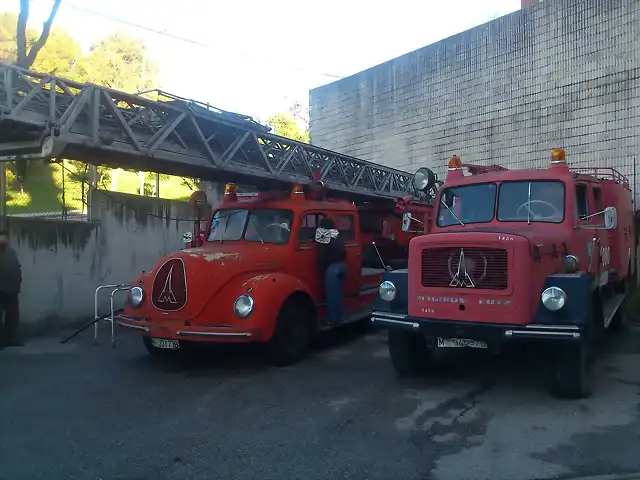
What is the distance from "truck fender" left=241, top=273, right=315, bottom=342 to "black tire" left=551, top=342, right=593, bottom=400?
3.08 m

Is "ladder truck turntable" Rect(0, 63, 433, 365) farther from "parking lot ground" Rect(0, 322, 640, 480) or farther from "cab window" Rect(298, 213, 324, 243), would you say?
"parking lot ground" Rect(0, 322, 640, 480)

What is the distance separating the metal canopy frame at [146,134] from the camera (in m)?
7.35

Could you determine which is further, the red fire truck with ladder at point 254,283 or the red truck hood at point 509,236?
the red fire truck with ladder at point 254,283

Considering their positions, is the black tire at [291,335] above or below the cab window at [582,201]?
below

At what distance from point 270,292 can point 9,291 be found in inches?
161

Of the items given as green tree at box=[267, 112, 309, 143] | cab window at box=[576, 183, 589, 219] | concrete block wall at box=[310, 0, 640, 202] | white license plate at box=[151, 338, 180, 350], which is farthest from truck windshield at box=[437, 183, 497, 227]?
green tree at box=[267, 112, 309, 143]

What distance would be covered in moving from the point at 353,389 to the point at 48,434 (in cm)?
299

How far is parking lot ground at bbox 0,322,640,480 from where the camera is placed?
4.35 m

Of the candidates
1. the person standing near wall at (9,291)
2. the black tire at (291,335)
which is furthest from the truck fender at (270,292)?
the person standing near wall at (9,291)

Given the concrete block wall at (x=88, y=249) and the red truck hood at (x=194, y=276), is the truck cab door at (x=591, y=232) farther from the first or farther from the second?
the concrete block wall at (x=88, y=249)

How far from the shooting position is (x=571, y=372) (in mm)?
5688

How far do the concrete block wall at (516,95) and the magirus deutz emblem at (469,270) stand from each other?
27.6 ft

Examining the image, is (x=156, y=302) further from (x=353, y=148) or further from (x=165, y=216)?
(x=353, y=148)

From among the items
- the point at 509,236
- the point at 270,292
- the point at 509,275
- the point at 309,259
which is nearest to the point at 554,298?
the point at 509,275
